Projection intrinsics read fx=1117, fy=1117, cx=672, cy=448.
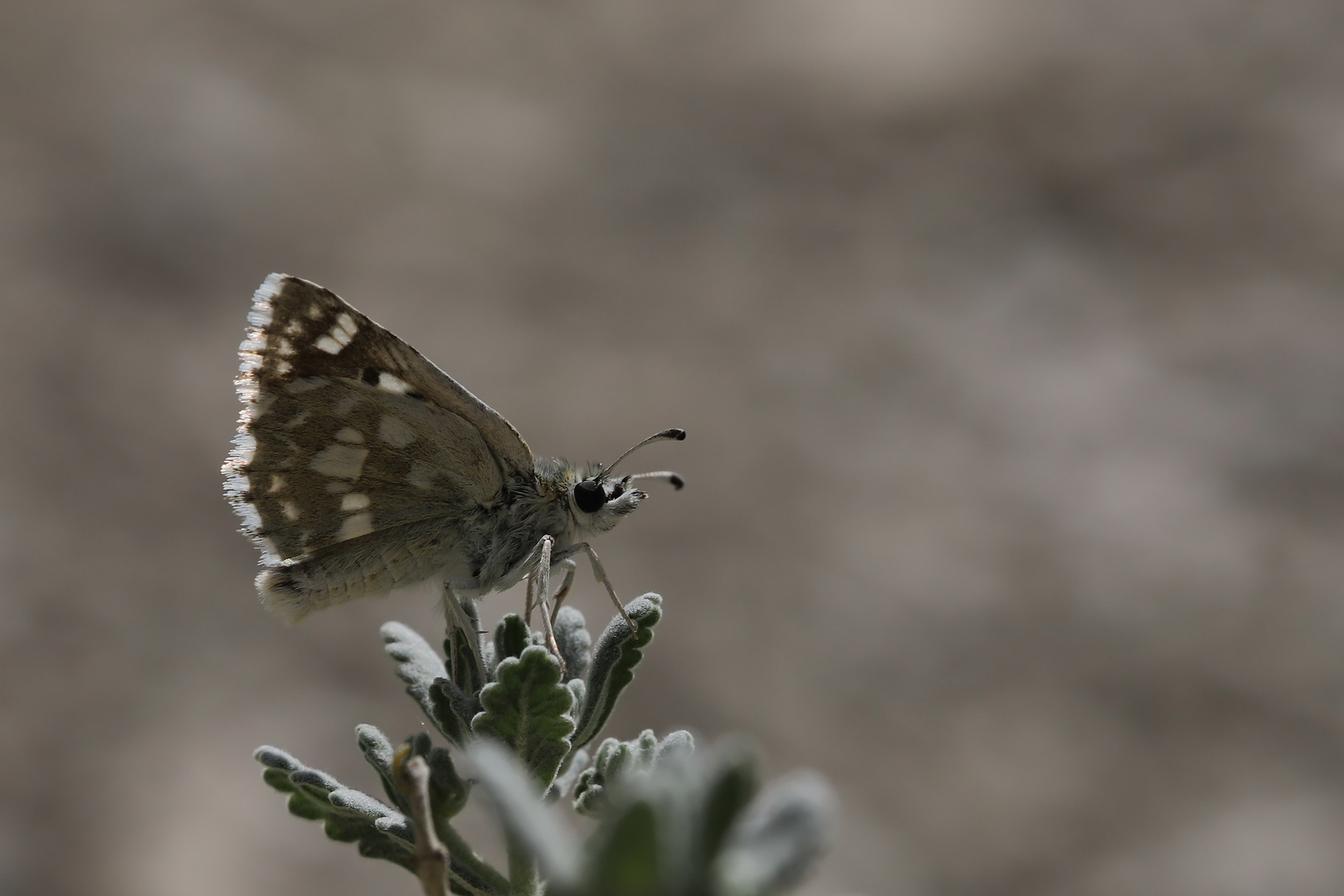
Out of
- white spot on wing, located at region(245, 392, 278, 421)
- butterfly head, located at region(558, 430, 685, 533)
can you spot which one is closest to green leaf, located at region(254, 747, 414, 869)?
butterfly head, located at region(558, 430, 685, 533)

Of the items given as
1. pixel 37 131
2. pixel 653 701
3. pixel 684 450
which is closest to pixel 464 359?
pixel 684 450

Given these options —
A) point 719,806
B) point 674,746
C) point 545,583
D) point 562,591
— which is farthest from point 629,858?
point 562,591

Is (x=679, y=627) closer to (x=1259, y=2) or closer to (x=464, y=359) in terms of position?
(x=464, y=359)

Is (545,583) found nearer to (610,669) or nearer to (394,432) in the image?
(610,669)

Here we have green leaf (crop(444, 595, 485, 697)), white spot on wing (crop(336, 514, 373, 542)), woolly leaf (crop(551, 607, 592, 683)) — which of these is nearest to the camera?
green leaf (crop(444, 595, 485, 697))

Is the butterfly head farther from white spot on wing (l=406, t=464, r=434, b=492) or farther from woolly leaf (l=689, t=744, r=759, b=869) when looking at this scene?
woolly leaf (l=689, t=744, r=759, b=869)

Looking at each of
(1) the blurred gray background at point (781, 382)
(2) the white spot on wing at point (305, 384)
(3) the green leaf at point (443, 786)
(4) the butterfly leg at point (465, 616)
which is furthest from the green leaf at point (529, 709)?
(1) the blurred gray background at point (781, 382)

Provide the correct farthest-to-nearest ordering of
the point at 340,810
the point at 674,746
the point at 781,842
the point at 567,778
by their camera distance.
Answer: the point at 567,778 → the point at 340,810 → the point at 674,746 → the point at 781,842
